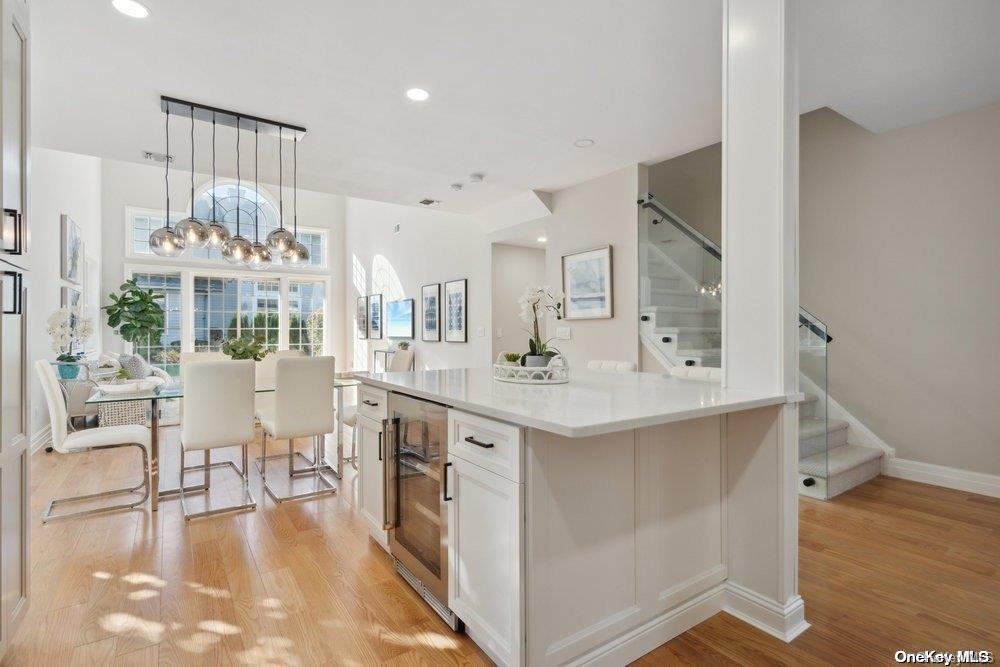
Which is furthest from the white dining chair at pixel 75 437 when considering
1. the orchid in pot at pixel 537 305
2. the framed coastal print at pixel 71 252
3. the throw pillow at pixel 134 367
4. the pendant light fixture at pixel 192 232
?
the throw pillow at pixel 134 367

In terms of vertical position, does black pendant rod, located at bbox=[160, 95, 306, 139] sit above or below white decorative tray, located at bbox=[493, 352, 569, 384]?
above

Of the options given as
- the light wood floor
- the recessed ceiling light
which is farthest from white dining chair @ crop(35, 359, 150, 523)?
the recessed ceiling light

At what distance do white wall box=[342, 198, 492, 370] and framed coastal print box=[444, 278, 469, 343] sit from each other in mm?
75

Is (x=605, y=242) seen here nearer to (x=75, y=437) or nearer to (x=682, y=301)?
(x=682, y=301)

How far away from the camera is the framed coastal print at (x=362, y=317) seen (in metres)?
8.87

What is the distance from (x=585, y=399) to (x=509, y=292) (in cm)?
425

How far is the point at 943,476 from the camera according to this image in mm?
3398

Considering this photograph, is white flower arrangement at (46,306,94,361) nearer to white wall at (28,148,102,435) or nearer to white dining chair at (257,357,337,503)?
white wall at (28,148,102,435)

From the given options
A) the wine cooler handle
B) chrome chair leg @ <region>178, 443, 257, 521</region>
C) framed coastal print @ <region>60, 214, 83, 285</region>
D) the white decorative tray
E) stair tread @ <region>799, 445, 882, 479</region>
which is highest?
framed coastal print @ <region>60, 214, 83, 285</region>

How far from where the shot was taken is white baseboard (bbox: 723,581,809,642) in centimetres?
177

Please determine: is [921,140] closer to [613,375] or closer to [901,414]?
[901,414]

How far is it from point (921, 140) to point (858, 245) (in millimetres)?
795

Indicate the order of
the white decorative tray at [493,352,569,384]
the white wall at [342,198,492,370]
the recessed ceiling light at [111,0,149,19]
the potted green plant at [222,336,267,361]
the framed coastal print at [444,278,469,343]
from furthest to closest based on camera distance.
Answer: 1. the framed coastal print at [444,278,469,343]
2. the white wall at [342,198,492,370]
3. the potted green plant at [222,336,267,361]
4. the white decorative tray at [493,352,569,384]
5. the recessed ceiling light at [111,0,149,19]

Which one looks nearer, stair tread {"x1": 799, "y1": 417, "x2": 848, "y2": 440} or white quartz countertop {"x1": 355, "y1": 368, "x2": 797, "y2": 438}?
white quartz countertop {"x1": 355, "y1": 368, "x2": 797, "y2": 438}
